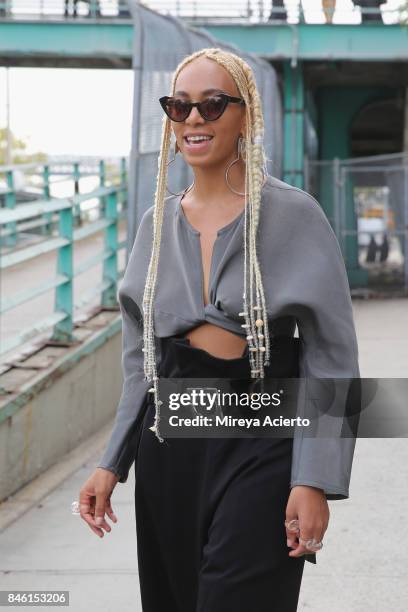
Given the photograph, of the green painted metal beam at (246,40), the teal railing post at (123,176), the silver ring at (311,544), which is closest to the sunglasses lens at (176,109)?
the silver ring at (311,544)

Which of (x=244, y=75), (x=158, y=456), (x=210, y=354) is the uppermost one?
(x=244, y=75)

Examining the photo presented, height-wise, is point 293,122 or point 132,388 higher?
point 293,122

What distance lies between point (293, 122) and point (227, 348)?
1501cm

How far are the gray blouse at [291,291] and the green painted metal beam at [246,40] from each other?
14.1 metres

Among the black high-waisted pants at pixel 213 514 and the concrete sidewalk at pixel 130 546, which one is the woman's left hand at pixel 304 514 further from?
the concrete sidewalk at pixel 130 546

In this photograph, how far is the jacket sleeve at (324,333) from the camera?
101 inches

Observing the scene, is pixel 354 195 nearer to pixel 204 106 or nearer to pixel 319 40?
pixel 319 40

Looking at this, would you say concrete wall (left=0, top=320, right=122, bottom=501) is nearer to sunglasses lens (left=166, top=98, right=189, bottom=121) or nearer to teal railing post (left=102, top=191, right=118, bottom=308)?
teal railing post (left=102, top=191, right=118, bottom=308)

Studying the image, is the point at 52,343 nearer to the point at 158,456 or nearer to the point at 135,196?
the point at 135,196

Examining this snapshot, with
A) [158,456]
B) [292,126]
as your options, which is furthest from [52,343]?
[292,126]

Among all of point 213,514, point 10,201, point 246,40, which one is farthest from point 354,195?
point 213,514

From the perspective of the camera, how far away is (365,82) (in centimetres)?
1966

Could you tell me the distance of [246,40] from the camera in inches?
651

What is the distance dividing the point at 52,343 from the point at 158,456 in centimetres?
495
